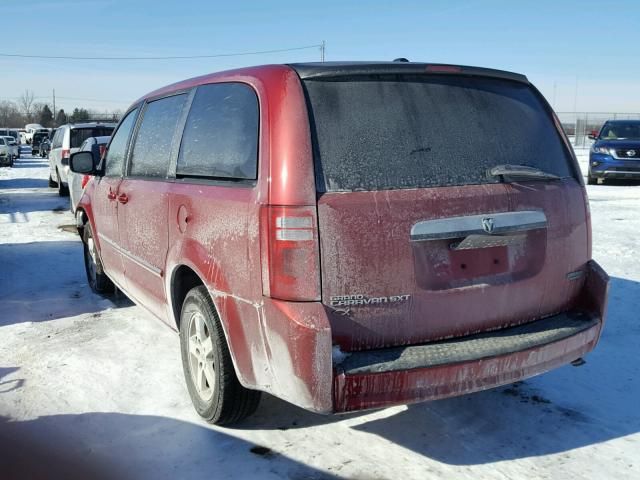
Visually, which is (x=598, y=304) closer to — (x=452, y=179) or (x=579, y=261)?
(x=579, y=261)

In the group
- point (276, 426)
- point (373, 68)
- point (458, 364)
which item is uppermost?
point (373, 68)

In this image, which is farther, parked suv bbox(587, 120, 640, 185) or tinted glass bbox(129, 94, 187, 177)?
parked suv bbox(587, 120, 640, 185)

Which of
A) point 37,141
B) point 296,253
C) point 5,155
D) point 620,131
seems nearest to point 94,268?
point 296,253

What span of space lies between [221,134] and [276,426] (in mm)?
1651

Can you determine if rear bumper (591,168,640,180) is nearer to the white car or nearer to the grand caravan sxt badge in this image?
the grand caravan sxt badge

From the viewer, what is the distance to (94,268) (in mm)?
6199

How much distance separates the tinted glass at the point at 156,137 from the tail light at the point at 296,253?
59.9 inches

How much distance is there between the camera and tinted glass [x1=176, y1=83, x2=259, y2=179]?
3.00 m

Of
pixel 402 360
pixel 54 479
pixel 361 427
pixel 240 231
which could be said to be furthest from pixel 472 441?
pixel 54 479

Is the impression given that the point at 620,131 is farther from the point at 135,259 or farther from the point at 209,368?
the point at 209,368

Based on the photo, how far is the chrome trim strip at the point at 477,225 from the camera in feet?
9.11

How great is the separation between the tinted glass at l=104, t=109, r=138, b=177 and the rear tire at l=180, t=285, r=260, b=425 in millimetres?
1856

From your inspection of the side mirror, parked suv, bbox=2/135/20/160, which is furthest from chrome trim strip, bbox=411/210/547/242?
parked suv, bbox=2/135/20/160

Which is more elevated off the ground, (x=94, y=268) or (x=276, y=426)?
(x=94, y=268)
